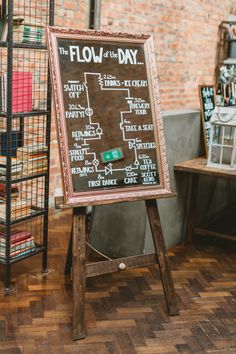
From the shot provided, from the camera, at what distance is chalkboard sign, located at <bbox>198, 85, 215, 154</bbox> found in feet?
13.0

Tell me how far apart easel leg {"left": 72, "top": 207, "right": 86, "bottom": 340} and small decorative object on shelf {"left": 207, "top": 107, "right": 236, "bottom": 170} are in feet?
4.61

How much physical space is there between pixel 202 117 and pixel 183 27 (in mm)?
2526

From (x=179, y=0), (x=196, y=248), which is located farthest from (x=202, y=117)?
(x=179, y=0)

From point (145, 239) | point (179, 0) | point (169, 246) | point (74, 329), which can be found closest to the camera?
point (74, 329)

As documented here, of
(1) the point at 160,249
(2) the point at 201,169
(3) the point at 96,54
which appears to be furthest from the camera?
(2) the point at 201,169

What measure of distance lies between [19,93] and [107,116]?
60cm

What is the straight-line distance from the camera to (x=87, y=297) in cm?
300

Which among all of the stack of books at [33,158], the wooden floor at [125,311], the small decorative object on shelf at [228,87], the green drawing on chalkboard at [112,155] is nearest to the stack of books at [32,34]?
the stack of books at [33,158]

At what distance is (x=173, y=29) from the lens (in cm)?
591

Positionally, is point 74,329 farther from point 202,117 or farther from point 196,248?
point 202,117

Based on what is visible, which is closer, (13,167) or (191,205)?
(13,167)

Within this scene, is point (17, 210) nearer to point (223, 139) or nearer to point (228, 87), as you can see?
point (223, 139)

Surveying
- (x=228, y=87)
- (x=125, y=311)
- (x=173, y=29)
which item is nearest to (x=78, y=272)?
(x=125, y=311)

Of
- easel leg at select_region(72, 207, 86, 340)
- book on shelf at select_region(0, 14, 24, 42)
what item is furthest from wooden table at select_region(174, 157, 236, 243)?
book on shelf at select_region(0, 14, 24, 42)
